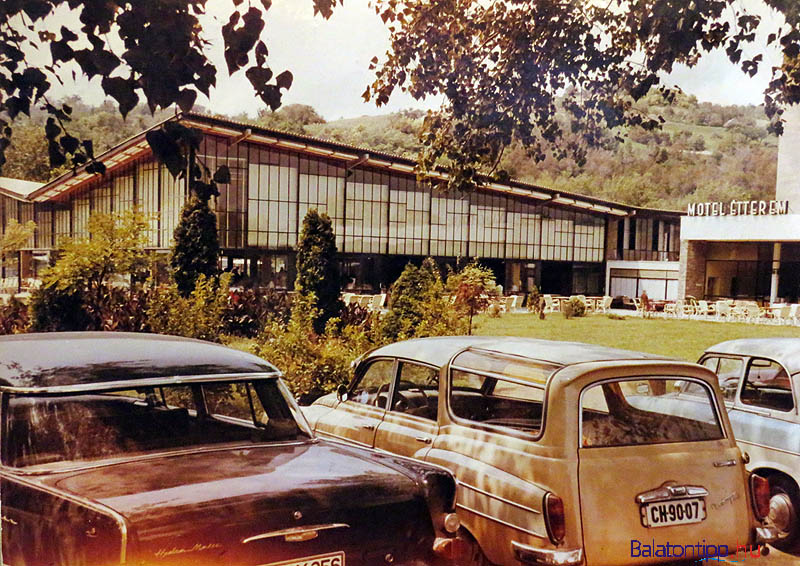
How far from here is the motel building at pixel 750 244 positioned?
28.7ft

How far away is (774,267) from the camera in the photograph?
880 centimetres

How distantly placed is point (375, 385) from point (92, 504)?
281 cm

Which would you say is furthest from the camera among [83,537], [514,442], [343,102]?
[343,102]

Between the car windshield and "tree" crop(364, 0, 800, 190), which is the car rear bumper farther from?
"tree" crop(364, 0, 800, 190)

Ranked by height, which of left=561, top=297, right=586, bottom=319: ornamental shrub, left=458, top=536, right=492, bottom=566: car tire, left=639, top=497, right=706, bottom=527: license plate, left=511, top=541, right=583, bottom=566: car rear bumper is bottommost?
left=458, top=536, right=492, bottom=566: car tire

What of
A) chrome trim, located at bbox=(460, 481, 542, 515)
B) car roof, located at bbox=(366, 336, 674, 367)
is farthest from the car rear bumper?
car roof, located at bbox=(366, 336, 674, 367)

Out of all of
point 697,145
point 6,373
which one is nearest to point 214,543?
point 6,373

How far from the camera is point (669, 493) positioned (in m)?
3.80

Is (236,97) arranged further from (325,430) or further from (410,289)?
(325,430)

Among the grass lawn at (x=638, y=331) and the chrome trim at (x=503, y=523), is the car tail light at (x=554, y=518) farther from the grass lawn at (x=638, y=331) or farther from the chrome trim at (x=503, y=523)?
the grass lawn at (x=638, y=331)

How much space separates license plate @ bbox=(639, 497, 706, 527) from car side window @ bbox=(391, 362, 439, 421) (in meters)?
1.52

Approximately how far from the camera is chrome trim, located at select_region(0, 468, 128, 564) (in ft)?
7.87

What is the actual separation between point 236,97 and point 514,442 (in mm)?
4487

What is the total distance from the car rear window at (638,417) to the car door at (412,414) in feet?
3.18
